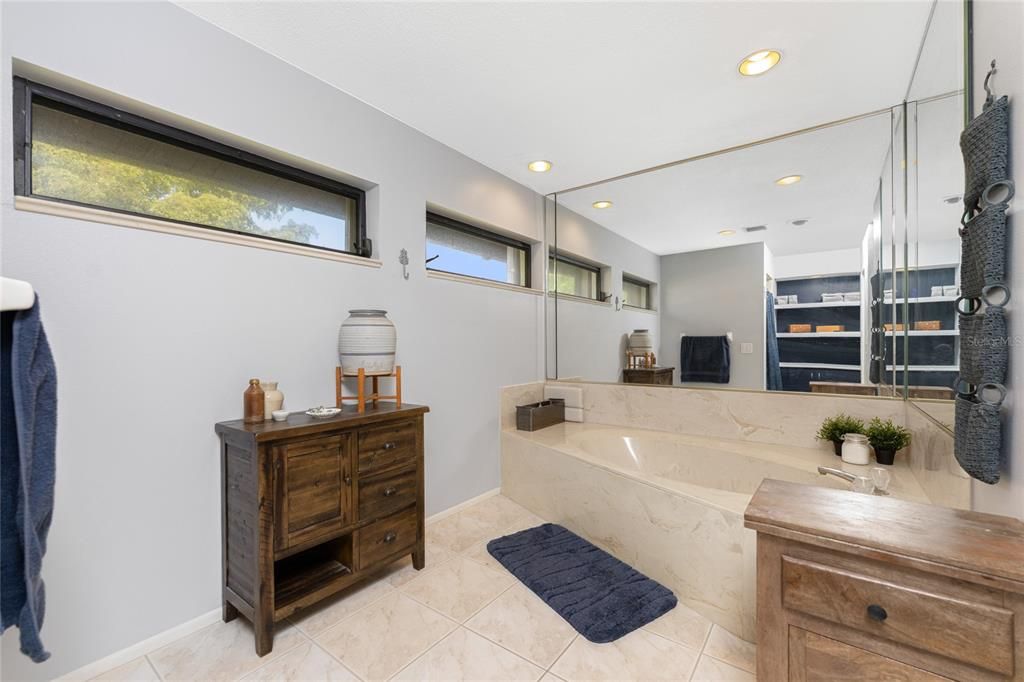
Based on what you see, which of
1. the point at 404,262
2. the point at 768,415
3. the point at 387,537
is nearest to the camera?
the point at 387,537

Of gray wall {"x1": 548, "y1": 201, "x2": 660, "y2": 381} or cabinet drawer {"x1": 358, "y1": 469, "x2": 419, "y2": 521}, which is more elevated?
gray wall {"x1": 548, "y1": 201, "x2": 660, "y2": 381}

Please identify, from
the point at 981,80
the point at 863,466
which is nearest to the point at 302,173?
the point at 981,80

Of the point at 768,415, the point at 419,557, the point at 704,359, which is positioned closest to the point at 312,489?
the point at 419,557

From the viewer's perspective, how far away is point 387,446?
189 centimetres

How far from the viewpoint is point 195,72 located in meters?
1.62

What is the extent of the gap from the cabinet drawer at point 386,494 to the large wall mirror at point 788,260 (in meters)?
1.76

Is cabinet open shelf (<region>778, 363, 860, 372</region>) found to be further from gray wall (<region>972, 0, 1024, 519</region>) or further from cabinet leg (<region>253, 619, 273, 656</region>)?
cabinet leg (<region>253, 619, 273, 656</region>)

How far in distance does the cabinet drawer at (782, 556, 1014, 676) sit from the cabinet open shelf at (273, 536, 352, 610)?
1.61m

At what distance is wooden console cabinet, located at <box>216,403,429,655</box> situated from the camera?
1487 mm

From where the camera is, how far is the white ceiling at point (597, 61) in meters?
1.61

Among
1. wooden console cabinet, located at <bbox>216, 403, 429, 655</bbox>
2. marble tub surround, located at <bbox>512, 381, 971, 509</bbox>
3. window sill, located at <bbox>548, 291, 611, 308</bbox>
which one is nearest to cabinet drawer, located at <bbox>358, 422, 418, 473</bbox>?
wooden console cabinet, located at <bbox>216, 403, 429, 655</bbox>

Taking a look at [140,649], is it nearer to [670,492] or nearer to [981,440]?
[670,492]

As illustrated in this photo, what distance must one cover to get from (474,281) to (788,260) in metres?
1.93

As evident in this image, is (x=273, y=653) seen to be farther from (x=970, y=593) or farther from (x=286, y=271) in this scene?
(x=970, y=593)
